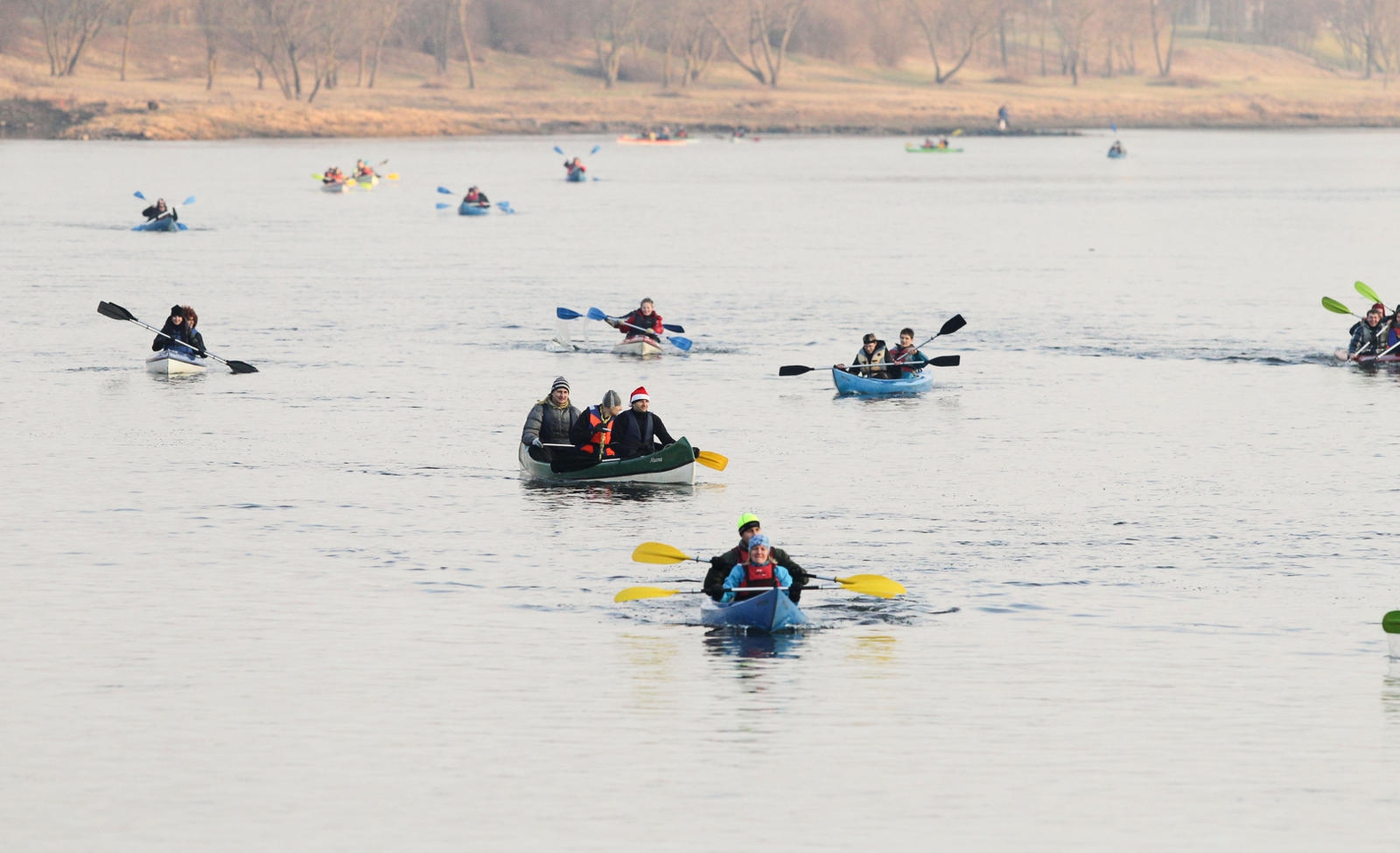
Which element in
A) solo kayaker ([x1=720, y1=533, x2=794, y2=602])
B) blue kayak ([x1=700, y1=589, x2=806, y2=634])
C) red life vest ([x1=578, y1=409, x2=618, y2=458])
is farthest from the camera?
red life vest ([x1=578, y1=409, x2=618, y2=458])

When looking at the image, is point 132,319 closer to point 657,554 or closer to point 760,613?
point 657,554

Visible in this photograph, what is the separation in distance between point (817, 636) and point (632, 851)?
737cm

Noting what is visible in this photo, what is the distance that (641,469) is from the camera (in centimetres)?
3241

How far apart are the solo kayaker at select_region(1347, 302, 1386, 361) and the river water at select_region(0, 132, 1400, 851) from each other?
0.94m

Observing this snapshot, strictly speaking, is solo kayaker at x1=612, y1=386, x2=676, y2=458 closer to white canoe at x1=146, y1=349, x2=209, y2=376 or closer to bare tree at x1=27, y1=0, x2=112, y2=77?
white canoe at x1=146, y1=349, x2=209, y2=376

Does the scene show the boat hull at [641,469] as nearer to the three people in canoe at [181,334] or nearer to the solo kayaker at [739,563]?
the solo kayaker at [739,563]

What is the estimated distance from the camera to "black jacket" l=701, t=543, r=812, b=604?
2323 cm

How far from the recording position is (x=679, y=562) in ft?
87.4

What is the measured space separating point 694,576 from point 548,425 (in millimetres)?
7408

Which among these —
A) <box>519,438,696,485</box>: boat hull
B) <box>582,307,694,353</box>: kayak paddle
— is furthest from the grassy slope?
<box>519,438,696,485</box>: boat hull

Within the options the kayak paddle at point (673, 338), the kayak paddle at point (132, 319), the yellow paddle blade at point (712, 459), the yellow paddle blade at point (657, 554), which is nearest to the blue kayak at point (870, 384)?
the kayak paddle at point (673, 338)

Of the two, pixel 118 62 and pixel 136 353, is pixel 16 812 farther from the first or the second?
pixel 118 62

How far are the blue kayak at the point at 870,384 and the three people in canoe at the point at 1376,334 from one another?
1132 cm

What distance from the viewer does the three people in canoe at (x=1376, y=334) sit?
4641 cm
